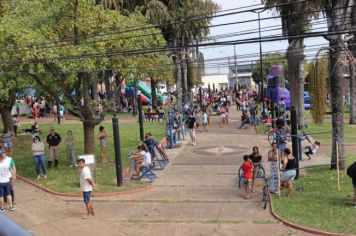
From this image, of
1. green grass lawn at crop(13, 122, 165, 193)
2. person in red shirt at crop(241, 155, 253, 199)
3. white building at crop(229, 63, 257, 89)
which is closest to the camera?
person in red shirt at crop(241, 155, 253, 199)

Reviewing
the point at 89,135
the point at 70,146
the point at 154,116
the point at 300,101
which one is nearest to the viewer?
the point at 70,146

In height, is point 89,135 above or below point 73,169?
above

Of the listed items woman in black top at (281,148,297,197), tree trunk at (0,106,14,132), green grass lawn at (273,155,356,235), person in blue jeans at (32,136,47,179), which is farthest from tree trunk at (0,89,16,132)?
woman in black top at (281,148,297,197)

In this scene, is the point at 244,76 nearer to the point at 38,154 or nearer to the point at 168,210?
the point at 38,154

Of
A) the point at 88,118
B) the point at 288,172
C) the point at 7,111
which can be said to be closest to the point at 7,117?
the point at 7,111

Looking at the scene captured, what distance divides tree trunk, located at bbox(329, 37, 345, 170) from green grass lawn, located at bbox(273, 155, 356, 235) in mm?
811

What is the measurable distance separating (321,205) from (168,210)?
3821mm

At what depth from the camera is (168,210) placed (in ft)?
43.8

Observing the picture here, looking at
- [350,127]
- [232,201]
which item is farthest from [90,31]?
[350,127]

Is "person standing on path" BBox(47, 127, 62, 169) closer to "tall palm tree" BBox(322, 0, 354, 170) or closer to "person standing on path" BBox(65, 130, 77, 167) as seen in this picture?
"person standing on path" BBox(65, 130, 77, 167)

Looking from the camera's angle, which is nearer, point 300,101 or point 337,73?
point 337,73

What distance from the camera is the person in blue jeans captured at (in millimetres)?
16844

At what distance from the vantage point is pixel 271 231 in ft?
36.9

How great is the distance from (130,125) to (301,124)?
10.8 metres
